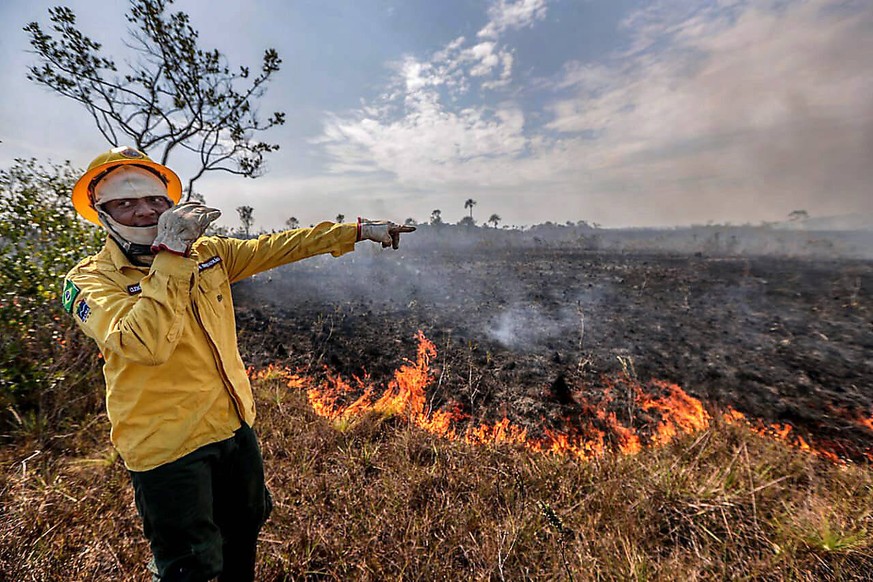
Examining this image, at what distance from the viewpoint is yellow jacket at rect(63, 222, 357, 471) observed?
136 cm

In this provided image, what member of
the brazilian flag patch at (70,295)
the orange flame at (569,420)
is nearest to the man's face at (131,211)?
the brazilian flag patch at (70,295)

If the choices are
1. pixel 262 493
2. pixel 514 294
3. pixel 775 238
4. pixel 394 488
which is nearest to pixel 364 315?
pixel 514 294

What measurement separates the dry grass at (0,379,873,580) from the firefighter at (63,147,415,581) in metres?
0.99

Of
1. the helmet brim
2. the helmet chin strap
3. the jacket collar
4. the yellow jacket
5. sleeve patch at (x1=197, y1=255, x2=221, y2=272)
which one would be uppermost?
the helmet brim

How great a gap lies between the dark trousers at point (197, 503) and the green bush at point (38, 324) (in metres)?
3.17

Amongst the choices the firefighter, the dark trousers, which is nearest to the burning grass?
the dark trousers

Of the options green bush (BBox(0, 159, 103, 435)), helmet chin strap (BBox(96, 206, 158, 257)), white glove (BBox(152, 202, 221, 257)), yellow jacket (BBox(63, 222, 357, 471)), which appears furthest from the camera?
green bush (BBox(0, 159, 103, 435))

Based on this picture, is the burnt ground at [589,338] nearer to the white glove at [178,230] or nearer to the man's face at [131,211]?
the white glove at [178,230]

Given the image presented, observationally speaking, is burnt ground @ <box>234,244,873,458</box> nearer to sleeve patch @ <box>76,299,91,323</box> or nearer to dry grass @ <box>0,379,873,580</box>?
dry grass @ <box>0,379,873,580</box>

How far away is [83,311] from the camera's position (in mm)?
1422

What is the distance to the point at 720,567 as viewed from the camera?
7.33 feet

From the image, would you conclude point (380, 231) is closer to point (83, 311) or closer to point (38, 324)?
point (83, 311)

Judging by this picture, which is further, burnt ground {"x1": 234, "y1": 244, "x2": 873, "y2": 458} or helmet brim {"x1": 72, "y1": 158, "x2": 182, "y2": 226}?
burnt ground {"x1": 234, "y1": 244, "x2": 873, "y2": 458}

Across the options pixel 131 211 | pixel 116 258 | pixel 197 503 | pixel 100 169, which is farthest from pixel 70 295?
pixel 197 503
